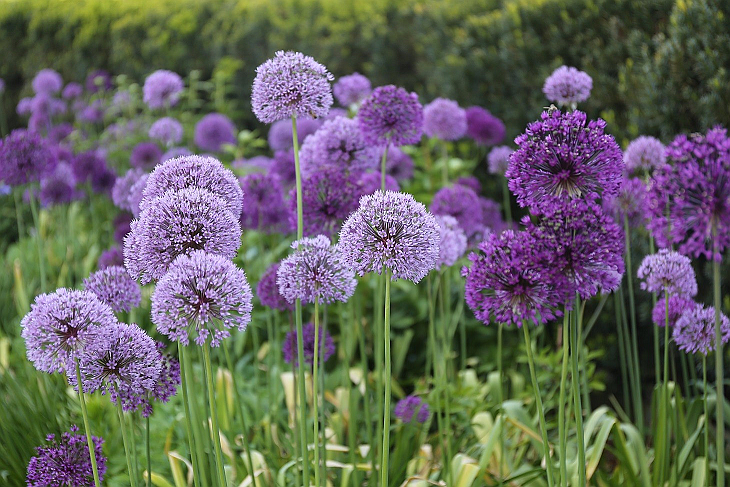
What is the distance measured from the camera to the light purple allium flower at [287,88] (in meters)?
2.23

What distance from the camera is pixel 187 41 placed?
888 centimetres

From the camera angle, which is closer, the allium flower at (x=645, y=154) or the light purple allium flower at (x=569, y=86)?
the light purple allium flower at (x=569, y=86)

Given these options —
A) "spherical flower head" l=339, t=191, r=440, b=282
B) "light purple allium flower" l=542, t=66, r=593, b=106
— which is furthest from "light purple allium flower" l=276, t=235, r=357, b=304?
"light purple allium flower" l=542, t=66, r=593, b=106

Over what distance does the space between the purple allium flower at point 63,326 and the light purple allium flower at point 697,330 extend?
1971 mm

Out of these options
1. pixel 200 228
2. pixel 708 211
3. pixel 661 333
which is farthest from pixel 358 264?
pixel 661 333

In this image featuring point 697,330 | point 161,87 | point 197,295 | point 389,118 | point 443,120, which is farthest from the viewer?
point 161,87

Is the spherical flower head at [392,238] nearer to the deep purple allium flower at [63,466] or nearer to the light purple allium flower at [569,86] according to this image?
the deep purple allium flower at [63,466]

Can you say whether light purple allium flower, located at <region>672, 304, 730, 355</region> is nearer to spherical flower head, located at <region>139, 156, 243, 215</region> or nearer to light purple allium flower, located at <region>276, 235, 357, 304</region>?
light purple allium flower, located at <region>276, 235, 357, 304</region>

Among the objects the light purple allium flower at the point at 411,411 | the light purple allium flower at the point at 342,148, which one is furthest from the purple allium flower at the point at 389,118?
the light purple allium flower at the point at 411,411

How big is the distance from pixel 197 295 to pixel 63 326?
0.36 metres

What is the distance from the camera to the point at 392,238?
184 centimetres

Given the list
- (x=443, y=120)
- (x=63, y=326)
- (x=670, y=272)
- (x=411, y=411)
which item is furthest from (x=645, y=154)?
(x=63, y=326)

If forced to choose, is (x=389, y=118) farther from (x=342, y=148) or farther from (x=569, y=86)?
(x=569, y=86)

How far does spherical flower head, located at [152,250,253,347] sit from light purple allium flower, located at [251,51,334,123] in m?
0.71
